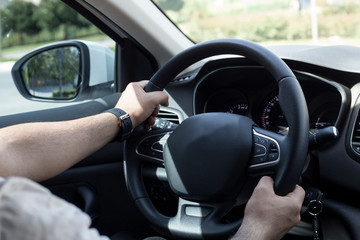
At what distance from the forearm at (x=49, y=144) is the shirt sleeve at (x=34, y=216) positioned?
0.82m

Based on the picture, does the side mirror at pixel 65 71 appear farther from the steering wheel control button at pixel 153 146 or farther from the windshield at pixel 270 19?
the windshield at pixel 270 19

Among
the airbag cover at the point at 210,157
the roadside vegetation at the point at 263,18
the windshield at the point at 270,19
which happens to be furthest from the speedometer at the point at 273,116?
the windshield at the point at 270,19

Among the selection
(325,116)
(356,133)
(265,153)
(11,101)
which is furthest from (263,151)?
(11,101)

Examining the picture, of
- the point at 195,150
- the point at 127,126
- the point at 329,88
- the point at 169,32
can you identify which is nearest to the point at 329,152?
the point at 329,88

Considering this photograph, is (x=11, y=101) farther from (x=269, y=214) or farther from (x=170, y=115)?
(x=269, y=214)

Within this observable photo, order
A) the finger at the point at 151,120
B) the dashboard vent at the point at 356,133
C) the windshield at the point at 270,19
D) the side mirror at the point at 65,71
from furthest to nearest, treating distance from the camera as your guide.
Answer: the windshield at the point at 270,19
the side mirror at the point at 65,71
the finger at the point at 151,120
the dashboard vent at the point at 356,133

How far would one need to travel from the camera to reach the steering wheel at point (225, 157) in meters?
1.44

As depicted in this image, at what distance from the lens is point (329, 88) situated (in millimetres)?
1907

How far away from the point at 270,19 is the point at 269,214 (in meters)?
18.6

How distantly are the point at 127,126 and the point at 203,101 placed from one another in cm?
55

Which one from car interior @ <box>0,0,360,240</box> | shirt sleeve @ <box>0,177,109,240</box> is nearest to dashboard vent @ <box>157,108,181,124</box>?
car interior @ <box>0,0,360,240</box>

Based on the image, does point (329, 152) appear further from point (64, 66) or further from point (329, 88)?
point (64, 66)

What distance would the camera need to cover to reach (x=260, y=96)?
2.18 meters

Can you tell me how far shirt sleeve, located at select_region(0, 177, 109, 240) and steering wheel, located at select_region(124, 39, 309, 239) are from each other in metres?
0.83
